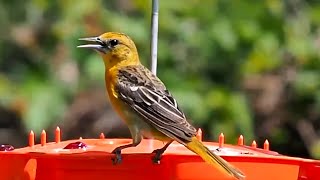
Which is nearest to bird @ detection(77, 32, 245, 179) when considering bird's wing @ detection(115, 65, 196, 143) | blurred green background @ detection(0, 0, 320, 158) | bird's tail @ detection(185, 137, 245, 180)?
bird's wing @ detection(115, 65, 196, 143)

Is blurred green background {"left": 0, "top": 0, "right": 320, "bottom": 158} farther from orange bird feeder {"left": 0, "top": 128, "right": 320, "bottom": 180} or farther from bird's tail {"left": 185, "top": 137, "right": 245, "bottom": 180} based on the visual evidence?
bird's tail {"left": 185, "top": 137, "right": 245, "bottom": 180}

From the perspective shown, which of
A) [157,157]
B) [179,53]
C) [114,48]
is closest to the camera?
[157,157]

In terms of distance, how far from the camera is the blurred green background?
6355 mm

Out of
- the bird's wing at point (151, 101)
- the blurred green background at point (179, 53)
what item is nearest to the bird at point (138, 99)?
the bird's wing at point (151, 101)

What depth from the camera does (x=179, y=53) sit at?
6.66 metres

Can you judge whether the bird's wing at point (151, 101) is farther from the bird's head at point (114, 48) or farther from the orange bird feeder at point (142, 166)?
the orange bird feeder at point (142, 166)

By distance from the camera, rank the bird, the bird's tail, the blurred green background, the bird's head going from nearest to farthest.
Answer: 1. the bird's tail
2. the bird
3. the bird's head
4. the blurred green background

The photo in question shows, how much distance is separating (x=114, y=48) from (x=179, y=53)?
240 cm

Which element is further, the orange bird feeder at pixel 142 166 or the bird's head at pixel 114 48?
the bird's head at pixel 114 48

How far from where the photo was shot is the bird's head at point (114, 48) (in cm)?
427

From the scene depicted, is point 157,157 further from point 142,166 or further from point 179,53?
point 179,53

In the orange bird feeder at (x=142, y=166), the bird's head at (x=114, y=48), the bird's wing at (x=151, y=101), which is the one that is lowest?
the orange bird feeder at (x=142, y=166)

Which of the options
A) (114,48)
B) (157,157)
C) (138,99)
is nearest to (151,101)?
(138,99)

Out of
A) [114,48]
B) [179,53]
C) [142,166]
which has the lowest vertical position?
[142,166]
